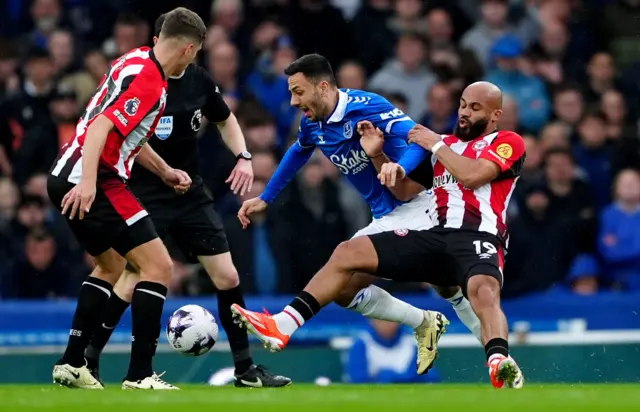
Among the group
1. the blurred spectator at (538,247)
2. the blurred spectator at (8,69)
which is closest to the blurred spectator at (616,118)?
the blurred spectator at (538,247)

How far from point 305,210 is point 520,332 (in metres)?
2.58

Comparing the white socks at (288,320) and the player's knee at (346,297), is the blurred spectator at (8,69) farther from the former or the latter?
the white socks at (288,320)

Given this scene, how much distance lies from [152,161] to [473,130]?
2.24 metres

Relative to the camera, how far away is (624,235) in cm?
1382

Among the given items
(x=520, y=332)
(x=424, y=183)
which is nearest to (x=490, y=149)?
(x=424, y=183)

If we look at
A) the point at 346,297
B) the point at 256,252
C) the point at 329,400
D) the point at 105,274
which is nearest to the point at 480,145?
the point at 346,297

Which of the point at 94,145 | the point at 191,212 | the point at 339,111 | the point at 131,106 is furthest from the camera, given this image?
the point at 191,212

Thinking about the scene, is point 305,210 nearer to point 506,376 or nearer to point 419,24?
point 419,24

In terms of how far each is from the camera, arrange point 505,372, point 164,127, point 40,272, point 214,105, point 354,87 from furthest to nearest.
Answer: point 354,87
point 40,272
point 214,105
point 164,127
point 505,372

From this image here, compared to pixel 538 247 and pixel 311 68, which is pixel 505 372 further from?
pixel 538 247

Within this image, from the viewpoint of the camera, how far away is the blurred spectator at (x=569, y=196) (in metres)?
13.9

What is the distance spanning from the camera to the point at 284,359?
12594 mm

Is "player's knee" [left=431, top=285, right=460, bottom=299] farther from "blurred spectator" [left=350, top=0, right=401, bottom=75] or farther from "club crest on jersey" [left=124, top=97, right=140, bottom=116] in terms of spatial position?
"blurred spectator" [left=350, top=0, right=401, bottom=75]

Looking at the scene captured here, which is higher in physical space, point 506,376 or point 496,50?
point 496,50
